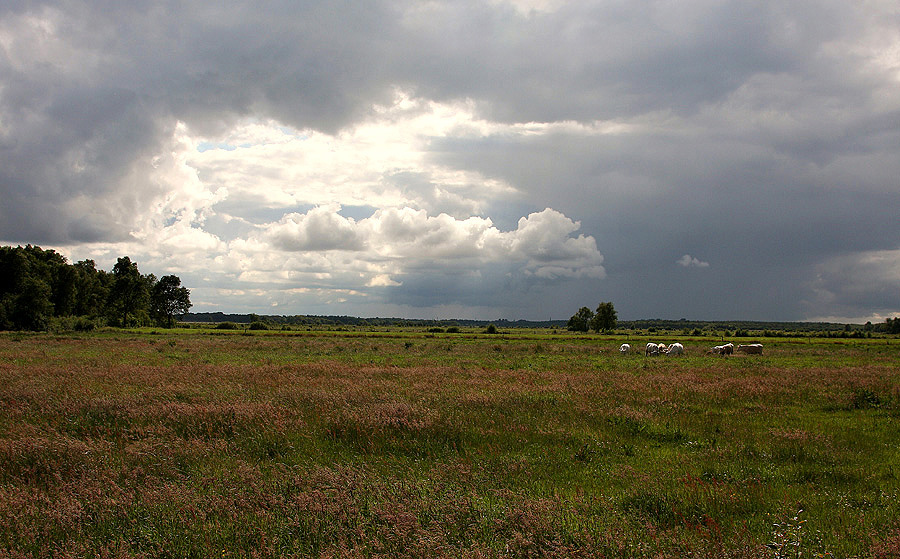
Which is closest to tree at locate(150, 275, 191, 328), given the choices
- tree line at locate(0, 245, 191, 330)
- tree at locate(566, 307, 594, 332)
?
tree line at locate(0, 245, 191, 330)

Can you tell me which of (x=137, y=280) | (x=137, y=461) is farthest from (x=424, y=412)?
(x=137, y=280)

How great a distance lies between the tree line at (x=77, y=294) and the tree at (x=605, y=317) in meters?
114

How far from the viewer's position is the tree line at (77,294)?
2645 inches

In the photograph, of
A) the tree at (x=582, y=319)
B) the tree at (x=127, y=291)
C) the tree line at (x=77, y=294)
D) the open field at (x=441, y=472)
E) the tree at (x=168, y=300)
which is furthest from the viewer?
the tree at (x=582, y=319)

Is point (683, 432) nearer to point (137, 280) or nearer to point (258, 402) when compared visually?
point (258, 402)

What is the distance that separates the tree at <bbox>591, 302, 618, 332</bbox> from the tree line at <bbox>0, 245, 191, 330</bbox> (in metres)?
114

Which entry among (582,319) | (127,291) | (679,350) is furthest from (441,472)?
(582,319)

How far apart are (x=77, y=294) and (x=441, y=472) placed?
377 ft

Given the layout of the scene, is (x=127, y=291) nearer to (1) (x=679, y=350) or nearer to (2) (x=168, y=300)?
(2) (x=168, y=300)

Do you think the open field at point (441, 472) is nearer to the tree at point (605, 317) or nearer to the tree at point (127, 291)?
the tree at point (127, 291)

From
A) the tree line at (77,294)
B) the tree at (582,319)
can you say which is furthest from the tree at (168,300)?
the tree at (582,319)

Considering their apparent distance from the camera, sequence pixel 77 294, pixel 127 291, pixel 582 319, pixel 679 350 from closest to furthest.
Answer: pixel 679 350 < pixel 77 294 < pixel 127 291 < pixel 582 319

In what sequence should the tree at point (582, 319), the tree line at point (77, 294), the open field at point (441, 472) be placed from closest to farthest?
the open field at point (441, 472) → the tree line at point (77, 294) → the tree at point (582, 319)

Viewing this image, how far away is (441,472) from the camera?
8078 mm
